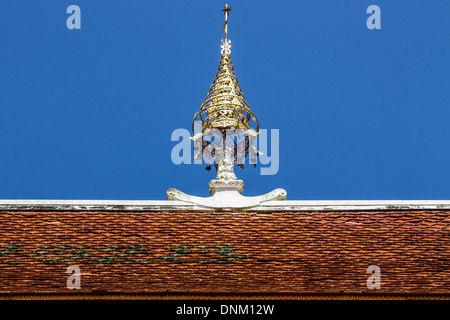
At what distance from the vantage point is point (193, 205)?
12.1 m

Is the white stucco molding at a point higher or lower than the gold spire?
lower

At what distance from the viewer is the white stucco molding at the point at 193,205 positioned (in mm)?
11938

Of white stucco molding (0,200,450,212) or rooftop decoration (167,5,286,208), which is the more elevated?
rooftop decoration (167,5,286,208)

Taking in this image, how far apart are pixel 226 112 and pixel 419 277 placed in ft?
22.7

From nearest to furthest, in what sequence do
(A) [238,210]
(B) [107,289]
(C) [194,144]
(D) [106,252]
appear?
(B) [107,289], (D) [106,252], (A) [238,210], (C) [194,144]

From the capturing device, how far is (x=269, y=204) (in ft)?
39.8

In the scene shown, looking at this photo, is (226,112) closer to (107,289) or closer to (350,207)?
(350,207)

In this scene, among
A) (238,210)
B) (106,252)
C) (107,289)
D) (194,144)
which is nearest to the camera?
(107,289)

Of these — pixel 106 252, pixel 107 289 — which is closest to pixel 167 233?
pixel 106 252

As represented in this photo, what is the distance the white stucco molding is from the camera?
11938 millimetres

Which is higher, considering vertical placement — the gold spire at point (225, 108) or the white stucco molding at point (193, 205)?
the gold spire at point (225, 108)
